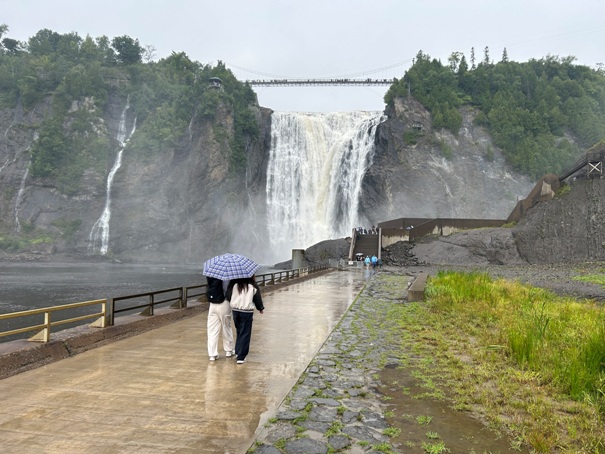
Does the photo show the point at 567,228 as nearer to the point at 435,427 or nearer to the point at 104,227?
the point at 435,427

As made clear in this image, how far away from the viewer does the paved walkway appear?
3979 mm

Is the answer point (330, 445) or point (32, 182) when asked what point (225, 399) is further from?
point (32, 182)

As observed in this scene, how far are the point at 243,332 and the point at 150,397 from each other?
206 cm

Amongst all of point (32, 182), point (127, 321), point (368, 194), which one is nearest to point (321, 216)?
point (368, 194)

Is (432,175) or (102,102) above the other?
(102,102)

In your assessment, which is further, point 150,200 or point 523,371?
point 150,200

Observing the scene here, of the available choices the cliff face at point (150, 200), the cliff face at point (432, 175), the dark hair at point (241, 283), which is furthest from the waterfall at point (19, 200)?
the dark hair at point (241, 283)

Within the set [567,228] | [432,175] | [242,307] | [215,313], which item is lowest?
[215,313]

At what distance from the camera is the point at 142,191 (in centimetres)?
7019

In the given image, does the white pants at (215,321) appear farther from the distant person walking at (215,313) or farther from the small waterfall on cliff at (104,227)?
the small waterfall on cliff at (104,227)

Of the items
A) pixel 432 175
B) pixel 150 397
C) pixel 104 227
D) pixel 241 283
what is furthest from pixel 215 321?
pixel 104 227

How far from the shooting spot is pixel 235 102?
76438 millimetres

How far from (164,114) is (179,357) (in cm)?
7396

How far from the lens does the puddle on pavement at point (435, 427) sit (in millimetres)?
4059
